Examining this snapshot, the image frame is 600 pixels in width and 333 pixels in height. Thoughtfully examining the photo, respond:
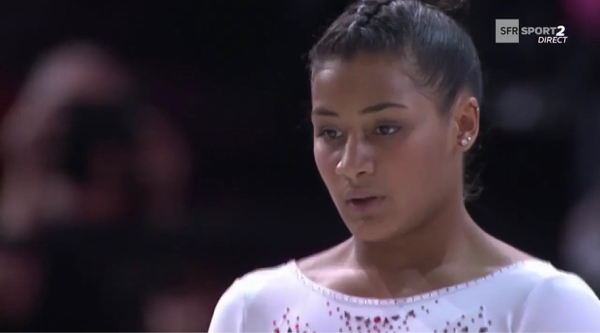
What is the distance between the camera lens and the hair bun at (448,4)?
954 mm

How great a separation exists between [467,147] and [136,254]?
0.60m

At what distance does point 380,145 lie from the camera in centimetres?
87

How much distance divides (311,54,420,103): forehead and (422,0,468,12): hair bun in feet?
0.42

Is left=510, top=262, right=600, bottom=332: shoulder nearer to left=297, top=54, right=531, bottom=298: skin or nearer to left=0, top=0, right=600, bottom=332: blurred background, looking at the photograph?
left=297, top=54, right=531, bottom=298: skin

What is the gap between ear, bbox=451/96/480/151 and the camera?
90 centimetres

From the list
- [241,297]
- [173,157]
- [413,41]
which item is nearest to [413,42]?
[413,41]

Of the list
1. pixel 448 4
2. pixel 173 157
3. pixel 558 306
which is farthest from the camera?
pixel 173 157

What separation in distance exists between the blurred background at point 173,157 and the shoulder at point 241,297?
0.24 m

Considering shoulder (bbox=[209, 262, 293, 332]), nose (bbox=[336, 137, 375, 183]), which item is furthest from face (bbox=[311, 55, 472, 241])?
shoulder (bbox=[209, 262, 293, 332])

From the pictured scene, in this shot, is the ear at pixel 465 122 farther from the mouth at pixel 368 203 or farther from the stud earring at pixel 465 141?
the mouth at pixel 368 203

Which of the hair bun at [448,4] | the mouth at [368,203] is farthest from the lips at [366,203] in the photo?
the hair bun at [448,4]

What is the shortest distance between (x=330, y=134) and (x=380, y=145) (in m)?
0.06

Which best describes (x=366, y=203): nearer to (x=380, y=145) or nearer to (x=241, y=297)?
(x=380, y=145)

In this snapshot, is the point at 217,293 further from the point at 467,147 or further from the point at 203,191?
the point at 467,147
